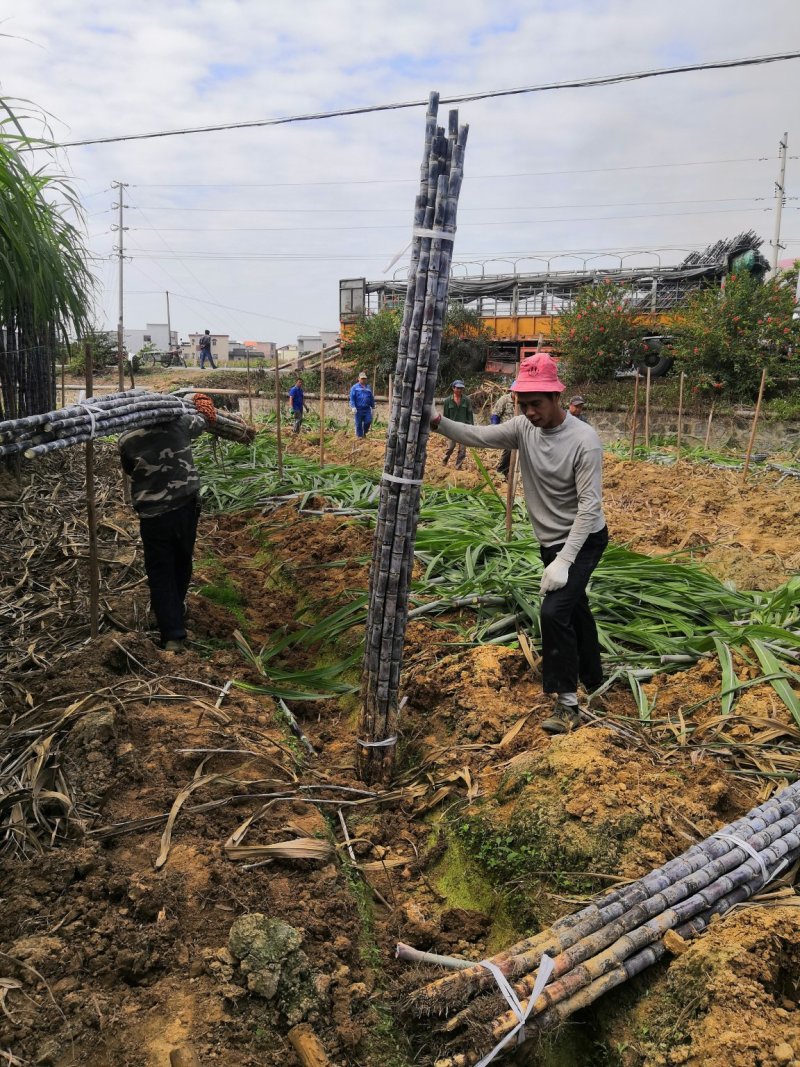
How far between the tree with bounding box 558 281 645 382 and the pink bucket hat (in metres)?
17.4

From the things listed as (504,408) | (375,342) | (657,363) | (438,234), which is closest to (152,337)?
(375,342)

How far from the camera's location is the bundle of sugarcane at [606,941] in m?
1.71

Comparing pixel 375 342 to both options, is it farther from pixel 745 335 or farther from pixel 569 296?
pixel 745 335

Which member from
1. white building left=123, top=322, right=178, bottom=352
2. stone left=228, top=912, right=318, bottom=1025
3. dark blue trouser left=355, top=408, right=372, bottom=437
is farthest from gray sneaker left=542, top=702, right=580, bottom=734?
white building left=123, top=322, right=178, bottom=352

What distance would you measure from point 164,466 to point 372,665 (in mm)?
1641

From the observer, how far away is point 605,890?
6.87ft

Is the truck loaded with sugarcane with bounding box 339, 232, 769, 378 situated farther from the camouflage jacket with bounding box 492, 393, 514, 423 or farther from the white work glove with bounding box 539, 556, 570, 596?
the white work glove with bounding box 539, 556, 570, 596

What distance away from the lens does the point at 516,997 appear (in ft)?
5.61

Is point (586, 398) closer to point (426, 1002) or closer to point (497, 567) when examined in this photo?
point (497, 567)

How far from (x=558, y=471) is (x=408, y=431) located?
72 cm

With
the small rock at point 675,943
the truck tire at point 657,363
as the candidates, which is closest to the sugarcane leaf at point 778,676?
the small rock at point 675,943

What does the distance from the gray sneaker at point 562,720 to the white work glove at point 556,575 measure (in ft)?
1.60

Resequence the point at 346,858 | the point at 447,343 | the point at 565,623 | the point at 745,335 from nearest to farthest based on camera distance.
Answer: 1. the point at 346,858
2. the point at 565,623
3. the point at 745,335
4. the point at 447,343

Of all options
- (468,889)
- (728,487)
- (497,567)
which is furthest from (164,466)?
(728,487)
